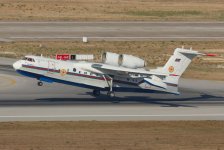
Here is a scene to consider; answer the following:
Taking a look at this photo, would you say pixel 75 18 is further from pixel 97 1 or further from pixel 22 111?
pixel 22 111

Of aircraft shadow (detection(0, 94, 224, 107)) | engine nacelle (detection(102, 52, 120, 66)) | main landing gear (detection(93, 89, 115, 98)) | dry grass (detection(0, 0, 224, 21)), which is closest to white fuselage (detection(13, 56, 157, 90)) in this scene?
main landing gear (detection(93, 89, 115, 98))

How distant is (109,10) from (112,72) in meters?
68.1

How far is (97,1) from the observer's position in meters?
136

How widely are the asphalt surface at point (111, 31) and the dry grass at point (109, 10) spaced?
5.64 m

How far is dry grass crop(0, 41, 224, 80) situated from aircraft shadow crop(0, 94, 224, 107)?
52.5 feet

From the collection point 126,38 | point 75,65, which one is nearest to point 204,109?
point 75,65

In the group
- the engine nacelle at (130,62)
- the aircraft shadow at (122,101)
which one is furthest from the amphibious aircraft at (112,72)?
the aircraft shadow at (122,101)

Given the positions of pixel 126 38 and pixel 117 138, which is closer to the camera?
pixel 117 138

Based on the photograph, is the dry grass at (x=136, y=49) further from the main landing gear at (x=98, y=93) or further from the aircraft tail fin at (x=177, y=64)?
the aircraft tail fin at (x=177, y=64)

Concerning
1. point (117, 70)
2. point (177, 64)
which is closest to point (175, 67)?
point (177, 64)

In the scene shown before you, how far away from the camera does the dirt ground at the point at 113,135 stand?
126ft

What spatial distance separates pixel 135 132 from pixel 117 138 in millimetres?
2243

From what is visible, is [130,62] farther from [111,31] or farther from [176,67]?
[111,31]

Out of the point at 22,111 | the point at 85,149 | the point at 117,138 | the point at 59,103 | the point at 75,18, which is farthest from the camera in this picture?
the point at 75,18
